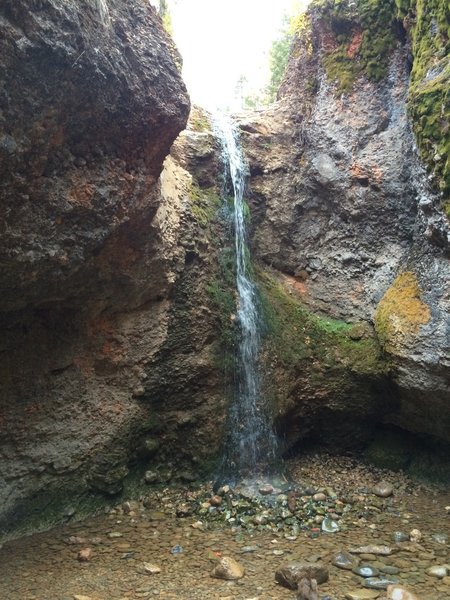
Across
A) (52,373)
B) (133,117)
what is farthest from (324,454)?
(133,117)

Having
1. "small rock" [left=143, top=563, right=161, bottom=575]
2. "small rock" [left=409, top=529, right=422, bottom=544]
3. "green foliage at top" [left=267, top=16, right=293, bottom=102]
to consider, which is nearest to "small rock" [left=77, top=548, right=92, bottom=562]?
"small rock" [left=143, top=563, right=161, bottom=575]

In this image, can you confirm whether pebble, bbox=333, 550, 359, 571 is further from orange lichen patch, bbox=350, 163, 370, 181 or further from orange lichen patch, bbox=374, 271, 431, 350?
orange lichen patch, bbox=350, 163, 370, 181

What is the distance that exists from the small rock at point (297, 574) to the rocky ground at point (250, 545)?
11 mm

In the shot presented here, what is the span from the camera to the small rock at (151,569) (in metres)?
4.14

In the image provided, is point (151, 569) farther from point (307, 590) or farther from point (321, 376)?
point (321, 376)

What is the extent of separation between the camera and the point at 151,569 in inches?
164

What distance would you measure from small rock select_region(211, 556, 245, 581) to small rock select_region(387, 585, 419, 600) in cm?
120

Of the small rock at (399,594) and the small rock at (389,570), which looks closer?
the small rock at (399,594)

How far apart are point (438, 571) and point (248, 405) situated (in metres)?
2.97

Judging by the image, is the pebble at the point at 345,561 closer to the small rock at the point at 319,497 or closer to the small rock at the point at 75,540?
the small rock at the point at 319,497

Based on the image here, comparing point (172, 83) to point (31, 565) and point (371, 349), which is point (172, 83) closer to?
point (371, 349)

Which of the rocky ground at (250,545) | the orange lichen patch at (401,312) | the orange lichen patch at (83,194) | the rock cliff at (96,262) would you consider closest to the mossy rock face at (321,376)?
the orange lichen patch at (401,312)

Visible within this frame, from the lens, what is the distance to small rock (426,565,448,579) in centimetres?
400

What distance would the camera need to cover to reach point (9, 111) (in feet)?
11.3
